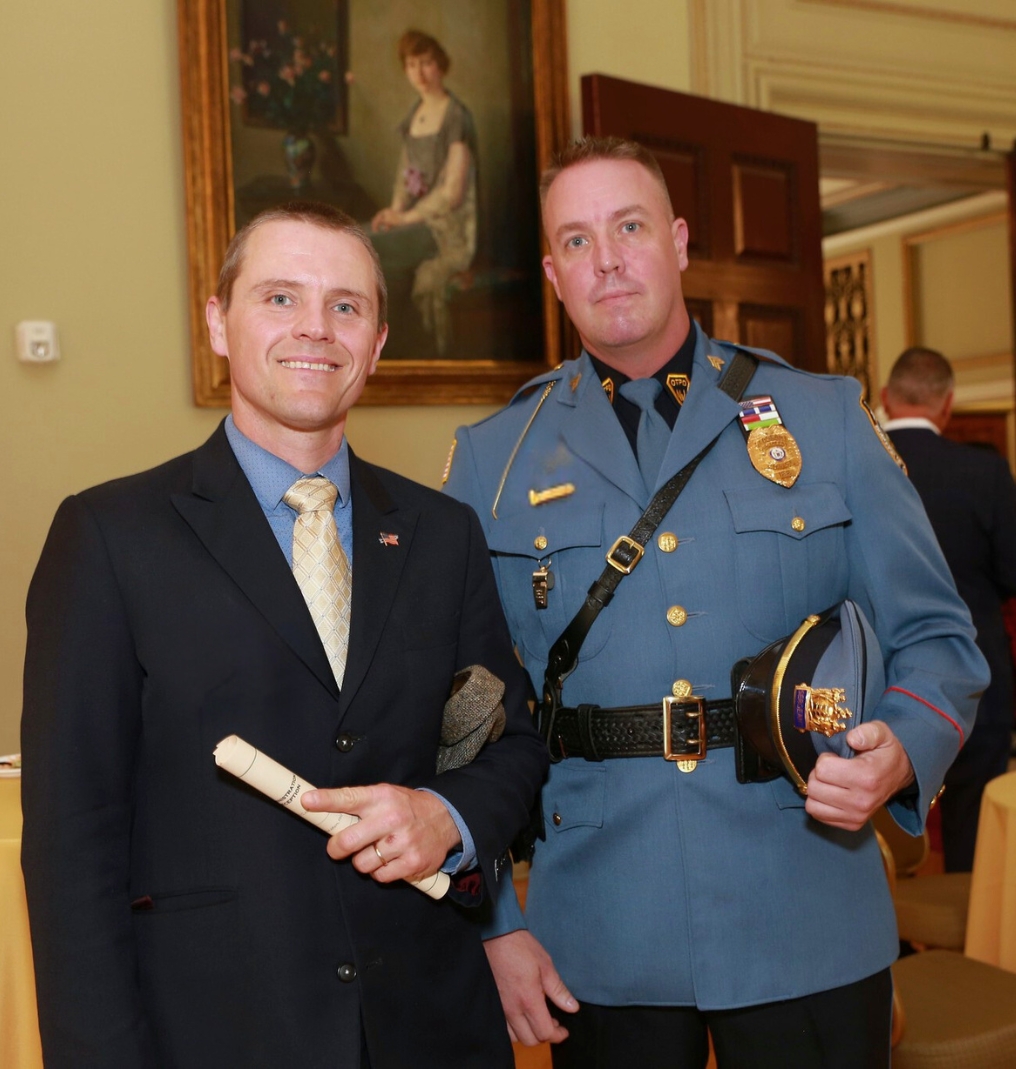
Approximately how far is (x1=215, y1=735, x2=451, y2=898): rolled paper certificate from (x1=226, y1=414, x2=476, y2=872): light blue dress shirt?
0.17 meters

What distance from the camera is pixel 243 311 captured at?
1.62m

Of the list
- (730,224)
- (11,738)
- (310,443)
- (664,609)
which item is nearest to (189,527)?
(310,443)

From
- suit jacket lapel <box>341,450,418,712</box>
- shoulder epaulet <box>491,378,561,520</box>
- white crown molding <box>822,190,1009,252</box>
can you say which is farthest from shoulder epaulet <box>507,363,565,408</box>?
white crown molding <box>822,190,1009,252</box>

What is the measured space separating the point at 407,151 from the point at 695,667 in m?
3.20

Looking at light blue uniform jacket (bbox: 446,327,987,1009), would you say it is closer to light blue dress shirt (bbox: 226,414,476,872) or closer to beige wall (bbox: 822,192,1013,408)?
light blue dress shirt (bbox: 226,414,476,872)

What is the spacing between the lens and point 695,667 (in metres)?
1.90

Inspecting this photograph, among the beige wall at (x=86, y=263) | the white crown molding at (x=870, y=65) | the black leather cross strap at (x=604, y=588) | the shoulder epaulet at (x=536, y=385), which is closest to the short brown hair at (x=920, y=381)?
the white crown molding at (x=870, y=65)

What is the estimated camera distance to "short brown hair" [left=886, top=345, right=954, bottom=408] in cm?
486

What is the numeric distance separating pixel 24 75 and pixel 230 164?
671 mm

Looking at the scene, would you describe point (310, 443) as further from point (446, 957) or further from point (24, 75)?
point (24, 75)

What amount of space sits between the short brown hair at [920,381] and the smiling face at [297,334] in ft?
11.9

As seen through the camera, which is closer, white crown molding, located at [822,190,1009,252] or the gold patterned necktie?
the gold patterned necktie

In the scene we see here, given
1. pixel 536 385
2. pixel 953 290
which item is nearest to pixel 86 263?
pixel 536 385

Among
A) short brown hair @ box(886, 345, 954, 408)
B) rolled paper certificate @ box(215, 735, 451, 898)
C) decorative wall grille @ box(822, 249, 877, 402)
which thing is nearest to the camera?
rolled paper certificate @ box(215, 735, 451, 898)
